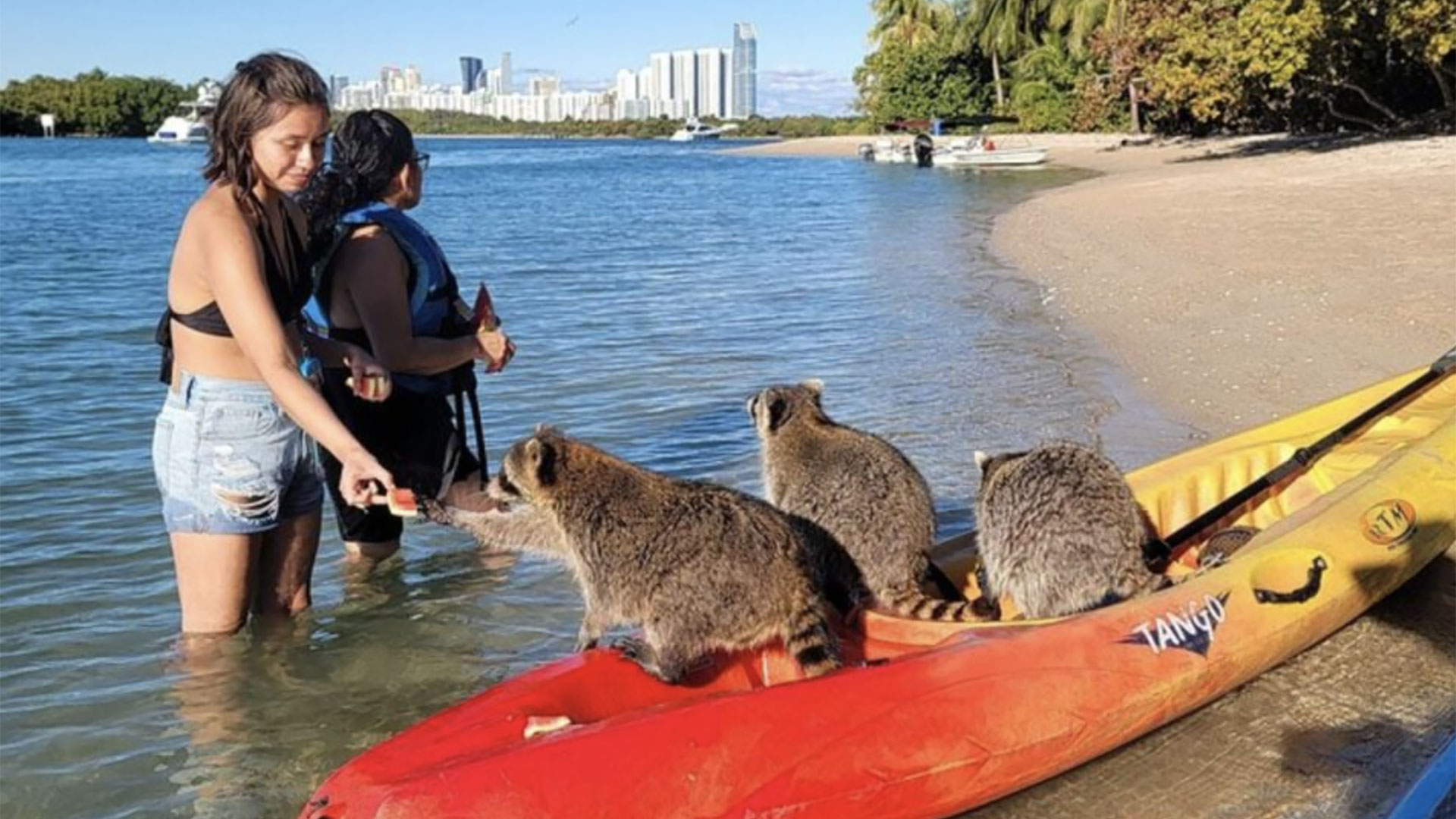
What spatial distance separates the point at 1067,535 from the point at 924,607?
62cm

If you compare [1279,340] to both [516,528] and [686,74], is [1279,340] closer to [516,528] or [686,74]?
[516,528]

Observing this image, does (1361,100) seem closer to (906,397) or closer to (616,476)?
(906,397)

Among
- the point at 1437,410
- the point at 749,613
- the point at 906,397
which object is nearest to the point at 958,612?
the point at 749,613

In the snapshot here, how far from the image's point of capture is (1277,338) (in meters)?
11.9

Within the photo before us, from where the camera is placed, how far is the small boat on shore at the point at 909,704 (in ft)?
12.4

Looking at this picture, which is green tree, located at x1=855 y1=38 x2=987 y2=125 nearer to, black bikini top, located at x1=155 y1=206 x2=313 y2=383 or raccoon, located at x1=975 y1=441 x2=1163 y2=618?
raccoon, located at x1=975 y1=441 x2=1163 y2=618

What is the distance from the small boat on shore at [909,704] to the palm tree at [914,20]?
78667mm

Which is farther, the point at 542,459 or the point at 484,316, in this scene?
the point at 484,316

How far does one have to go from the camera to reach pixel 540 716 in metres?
4.15

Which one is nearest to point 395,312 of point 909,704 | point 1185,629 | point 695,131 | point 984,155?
A: point 909,704

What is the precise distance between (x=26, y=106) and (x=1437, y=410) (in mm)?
149899

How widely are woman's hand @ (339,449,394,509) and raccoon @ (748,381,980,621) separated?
1.83m

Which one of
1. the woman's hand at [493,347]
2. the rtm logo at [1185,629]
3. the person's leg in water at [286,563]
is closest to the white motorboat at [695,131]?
the woman's hand at [493,347]

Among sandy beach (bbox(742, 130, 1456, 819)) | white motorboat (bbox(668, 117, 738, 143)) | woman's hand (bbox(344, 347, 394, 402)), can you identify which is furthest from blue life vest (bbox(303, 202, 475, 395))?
white motorboat (bbox(668, 117, 738, 143))
